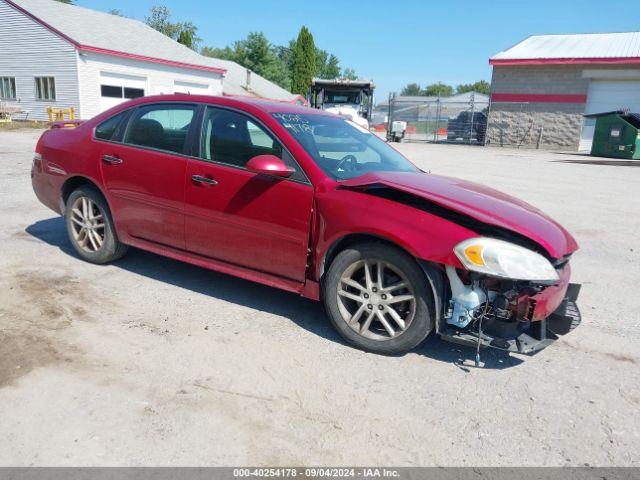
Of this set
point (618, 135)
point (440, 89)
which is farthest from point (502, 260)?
point (440, 89)

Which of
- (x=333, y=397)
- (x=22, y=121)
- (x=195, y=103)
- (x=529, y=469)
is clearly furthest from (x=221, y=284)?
(x=22, y=121)

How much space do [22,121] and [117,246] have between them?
29.7 m

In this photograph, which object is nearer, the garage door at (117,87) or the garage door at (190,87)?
the garage door at (117,87)

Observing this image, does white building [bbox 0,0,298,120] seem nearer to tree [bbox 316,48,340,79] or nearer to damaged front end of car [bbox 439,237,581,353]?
damaged front end of car [bbox 439,237,581,353]

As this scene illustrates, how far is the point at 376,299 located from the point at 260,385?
953 millimetres

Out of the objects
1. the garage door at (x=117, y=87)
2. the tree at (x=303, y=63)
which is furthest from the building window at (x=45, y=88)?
the tree at (x=303, y=63)

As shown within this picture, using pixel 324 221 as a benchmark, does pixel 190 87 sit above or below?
above

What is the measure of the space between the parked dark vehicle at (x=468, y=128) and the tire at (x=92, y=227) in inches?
1196

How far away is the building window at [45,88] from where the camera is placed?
2861 centimetres

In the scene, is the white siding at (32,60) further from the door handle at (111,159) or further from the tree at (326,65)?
the tree at (326,65)

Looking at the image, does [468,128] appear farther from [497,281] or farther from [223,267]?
[497,281]

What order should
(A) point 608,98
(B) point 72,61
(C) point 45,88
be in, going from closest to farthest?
(B) point 72,61, (C) point 45,88, (A) point 608,98

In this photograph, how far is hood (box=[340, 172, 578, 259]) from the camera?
3.31 meters

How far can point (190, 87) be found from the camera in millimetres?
35281
